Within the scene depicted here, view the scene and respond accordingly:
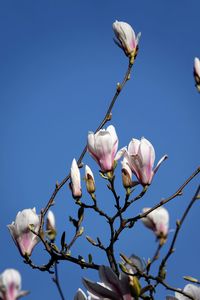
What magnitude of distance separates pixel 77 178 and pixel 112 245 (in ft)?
0.99

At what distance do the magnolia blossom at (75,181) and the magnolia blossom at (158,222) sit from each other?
50 cm

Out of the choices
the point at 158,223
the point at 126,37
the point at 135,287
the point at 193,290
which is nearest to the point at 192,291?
the point at 193,290

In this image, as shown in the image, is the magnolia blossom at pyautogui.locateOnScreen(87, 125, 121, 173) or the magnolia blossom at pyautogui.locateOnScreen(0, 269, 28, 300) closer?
the magnolia blossom at pyautogui.locateOnScreen(0, 269, 28, 300)

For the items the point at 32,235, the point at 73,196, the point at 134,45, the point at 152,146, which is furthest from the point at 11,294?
the point at 134,45

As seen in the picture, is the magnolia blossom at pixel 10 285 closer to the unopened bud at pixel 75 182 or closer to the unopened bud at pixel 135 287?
the unopened bud at pixel 75 182

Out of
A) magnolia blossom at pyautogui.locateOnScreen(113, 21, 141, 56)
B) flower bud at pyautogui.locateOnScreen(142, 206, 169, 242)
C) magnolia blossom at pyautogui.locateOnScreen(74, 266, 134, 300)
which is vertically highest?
magnolia blossom at pyautogui.locateOnScreen(113, 21, 141, 56)

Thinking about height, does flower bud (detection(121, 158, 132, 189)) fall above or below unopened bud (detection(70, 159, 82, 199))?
below

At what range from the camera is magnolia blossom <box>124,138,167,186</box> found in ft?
5.56

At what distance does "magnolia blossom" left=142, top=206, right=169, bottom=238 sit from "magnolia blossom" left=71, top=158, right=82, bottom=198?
0.50m

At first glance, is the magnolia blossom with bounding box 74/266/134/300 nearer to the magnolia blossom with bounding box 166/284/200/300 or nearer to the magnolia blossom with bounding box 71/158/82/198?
the magnolia blossom with bounding box 166/284/200/300

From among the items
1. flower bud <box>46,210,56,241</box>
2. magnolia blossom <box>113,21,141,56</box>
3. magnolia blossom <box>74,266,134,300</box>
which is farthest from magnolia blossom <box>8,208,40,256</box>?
magnolia blossom <box>113,21,141,56</box>

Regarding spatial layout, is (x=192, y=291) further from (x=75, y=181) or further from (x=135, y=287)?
(x=75, y=181)

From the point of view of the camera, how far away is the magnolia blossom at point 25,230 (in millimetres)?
1738

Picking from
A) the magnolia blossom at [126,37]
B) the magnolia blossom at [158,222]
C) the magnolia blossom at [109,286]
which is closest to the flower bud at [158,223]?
the magnolia blossom at [158,222]
